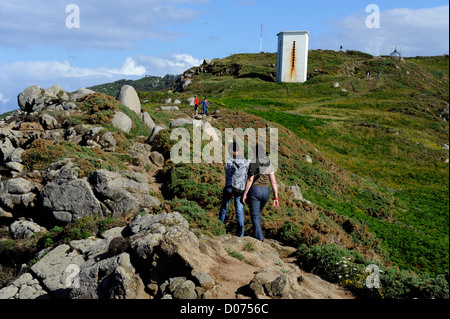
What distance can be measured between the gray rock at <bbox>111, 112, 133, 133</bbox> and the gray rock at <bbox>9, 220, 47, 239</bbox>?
34.2 feet

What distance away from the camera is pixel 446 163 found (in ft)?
109

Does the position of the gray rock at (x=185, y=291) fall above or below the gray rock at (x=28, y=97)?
below

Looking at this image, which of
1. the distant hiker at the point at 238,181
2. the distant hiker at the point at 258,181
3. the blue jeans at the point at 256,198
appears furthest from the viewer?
the distant hiker at the point at 238,181

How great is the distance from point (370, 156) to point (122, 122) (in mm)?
24531

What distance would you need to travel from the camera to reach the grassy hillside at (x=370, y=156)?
53.3 feet

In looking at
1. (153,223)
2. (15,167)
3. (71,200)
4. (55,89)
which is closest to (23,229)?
(71,200)

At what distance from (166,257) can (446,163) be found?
114 feet

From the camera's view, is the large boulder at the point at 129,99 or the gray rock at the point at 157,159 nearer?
the gray rock at the point at 157,159

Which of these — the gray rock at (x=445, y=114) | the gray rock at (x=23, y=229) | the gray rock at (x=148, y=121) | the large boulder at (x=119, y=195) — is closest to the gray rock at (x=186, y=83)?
the gray rock at (x=445, y=114)

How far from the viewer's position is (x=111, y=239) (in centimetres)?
947

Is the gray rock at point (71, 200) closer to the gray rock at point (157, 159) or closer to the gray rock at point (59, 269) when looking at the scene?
the gray rock at point (59, 269)

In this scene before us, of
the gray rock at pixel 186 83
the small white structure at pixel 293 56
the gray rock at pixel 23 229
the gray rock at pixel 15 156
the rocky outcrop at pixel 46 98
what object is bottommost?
the gray rock at pixel 23 229

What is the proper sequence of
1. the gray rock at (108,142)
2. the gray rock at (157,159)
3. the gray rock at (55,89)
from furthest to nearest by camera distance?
the gray rock at (55,89), the gray rock at (157,159), the gray rock at (108,142)

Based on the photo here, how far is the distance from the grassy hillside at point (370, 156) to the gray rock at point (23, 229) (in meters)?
6.06
